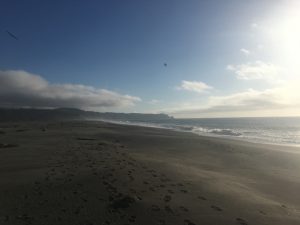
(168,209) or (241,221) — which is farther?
(168,209)

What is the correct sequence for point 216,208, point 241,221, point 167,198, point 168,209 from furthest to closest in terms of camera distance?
1. point 167,198
2. point 216,208
3. point 168,209
4. point 241,221

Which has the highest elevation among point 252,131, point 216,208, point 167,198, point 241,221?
point 252,131

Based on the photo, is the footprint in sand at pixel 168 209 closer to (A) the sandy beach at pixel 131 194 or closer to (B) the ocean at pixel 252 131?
(A) the sandy beach at pixel 131 194

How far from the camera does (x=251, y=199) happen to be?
389 inches

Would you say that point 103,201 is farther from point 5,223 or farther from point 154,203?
point 5,223

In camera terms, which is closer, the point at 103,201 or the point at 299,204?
the point at 103,201

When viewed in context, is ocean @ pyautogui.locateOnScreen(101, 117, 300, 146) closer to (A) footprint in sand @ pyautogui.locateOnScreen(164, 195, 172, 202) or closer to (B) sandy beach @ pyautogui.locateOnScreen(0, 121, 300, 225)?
(B) sandy beach @ pyautogui.locateOnScreen(0, 121, 300, 225)

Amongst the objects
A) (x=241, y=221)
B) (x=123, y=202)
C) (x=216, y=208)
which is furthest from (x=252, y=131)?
(x=123, y=202)

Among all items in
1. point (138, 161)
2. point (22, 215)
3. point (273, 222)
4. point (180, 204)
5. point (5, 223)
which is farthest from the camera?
point (138, 161)

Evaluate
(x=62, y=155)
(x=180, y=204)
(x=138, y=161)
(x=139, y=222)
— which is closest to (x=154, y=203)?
(x=180, y=204)

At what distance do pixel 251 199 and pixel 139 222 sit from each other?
4616mm

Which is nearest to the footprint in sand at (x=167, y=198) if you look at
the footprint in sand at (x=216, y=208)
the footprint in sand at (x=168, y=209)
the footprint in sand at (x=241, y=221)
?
the footprint in sand at (x=168, y=209)

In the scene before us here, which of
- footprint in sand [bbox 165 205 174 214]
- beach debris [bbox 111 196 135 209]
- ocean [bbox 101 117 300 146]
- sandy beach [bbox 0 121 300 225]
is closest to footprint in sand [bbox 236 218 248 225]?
sandy beach [bbox 0 121 300 225]

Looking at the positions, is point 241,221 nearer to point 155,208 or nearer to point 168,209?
point 168,209
